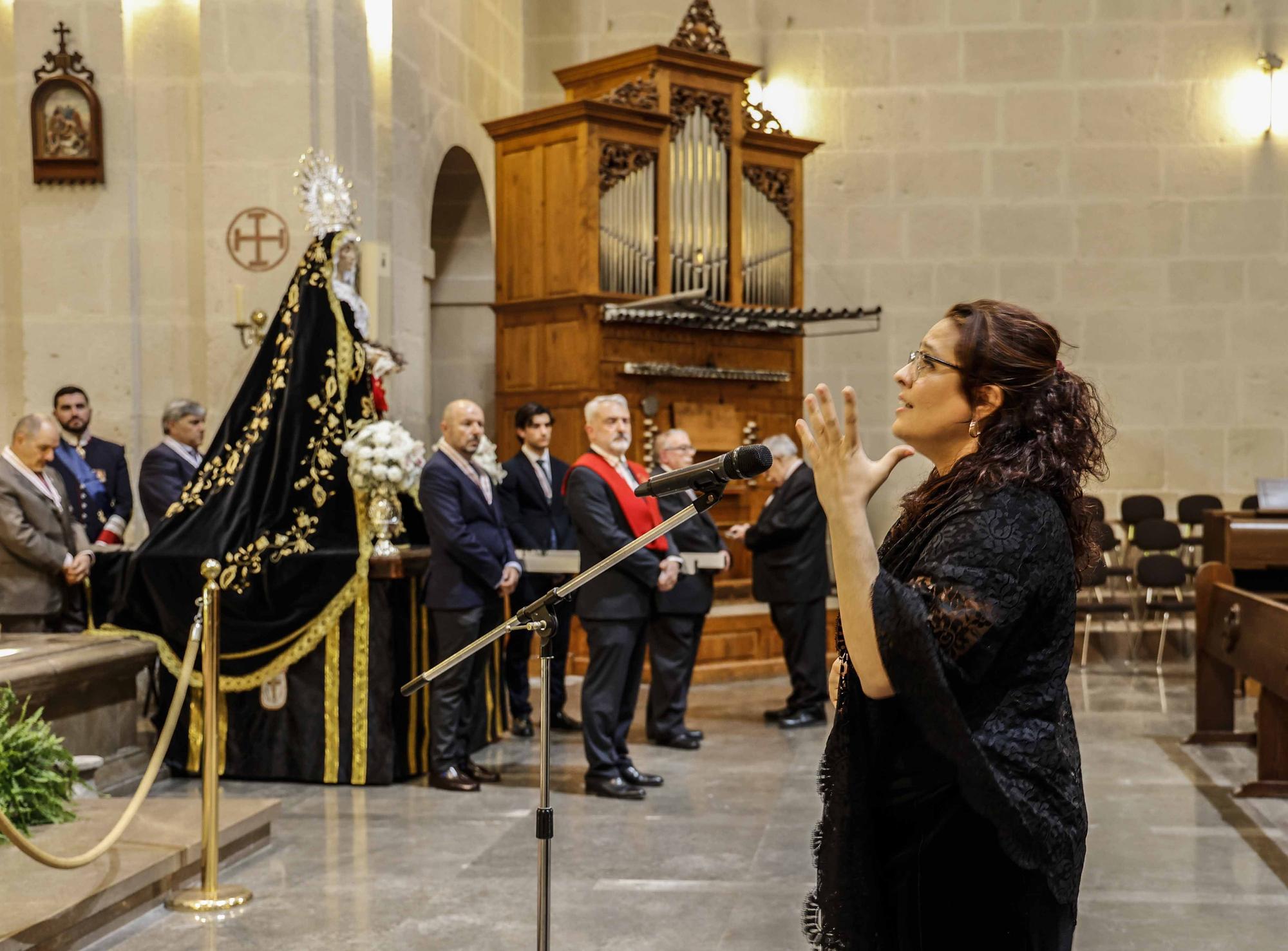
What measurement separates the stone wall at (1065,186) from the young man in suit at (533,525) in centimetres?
474

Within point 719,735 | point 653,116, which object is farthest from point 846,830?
point 653,116

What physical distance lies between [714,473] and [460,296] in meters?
8.49

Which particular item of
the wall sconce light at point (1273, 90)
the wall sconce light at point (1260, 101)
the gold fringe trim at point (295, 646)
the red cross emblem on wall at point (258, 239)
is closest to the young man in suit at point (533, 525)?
the gold fringe trim at point (295, 646)

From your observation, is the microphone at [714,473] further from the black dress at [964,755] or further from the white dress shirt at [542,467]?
the white dress shirt at [542,467]

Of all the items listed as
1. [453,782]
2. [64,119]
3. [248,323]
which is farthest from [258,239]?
[453,782]

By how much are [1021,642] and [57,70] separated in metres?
7.83

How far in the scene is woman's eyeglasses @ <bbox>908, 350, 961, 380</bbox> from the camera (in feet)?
7.20

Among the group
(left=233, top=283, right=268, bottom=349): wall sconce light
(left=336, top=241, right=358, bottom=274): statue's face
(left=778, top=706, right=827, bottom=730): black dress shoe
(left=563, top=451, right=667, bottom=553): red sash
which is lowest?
(left=778, top=706, right=827, bottom=730): black dress shoe

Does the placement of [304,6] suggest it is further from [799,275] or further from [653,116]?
[799,275]

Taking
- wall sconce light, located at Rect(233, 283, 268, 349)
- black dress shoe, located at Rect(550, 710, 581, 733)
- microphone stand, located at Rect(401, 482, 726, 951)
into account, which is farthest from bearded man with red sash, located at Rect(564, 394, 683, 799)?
wall sconce light, located at Rect(233, 283, 268, 349)

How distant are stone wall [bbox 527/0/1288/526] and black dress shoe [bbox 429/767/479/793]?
6.34 metres

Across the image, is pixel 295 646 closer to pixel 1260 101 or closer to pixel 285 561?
pixel 285 561

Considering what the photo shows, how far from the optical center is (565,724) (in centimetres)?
762

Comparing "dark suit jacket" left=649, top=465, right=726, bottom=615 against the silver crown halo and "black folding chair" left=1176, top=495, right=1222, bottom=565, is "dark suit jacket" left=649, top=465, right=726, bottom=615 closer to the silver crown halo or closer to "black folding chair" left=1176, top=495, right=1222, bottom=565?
the silver crown halo
